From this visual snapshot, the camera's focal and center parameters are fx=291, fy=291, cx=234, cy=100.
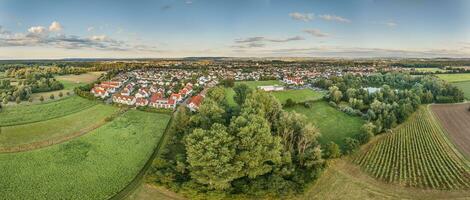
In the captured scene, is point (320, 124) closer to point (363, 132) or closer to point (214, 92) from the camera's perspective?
point (363, 132)

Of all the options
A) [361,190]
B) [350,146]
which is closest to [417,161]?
[350,146]

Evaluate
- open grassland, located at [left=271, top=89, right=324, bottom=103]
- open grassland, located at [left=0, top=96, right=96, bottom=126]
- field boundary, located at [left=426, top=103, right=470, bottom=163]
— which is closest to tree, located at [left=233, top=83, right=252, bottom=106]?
open grassland, located at [left=271, top=89, right=324, bottom=103]

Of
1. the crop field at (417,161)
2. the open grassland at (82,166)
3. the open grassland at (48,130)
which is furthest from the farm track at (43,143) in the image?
the crop field at (417,161)

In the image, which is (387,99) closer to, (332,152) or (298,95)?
(298,95)

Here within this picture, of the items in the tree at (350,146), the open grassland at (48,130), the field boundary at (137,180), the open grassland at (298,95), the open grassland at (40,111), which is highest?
the open grassland at (40,111)

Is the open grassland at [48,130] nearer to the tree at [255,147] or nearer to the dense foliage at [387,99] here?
the tree at [255,147]

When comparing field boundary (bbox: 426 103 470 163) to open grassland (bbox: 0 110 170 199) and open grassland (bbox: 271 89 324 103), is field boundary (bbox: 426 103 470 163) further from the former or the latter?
open grassland (bbox: 0 110 170 199)

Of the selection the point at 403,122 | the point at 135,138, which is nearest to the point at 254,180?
the point at 135,138
